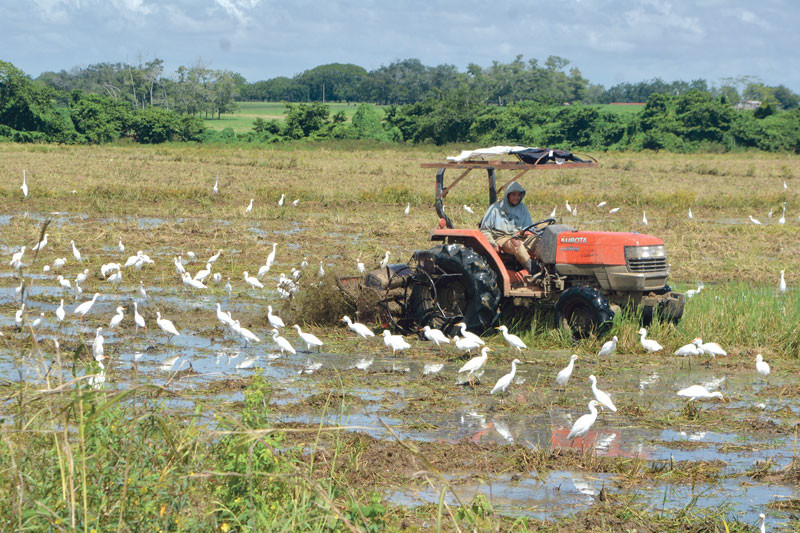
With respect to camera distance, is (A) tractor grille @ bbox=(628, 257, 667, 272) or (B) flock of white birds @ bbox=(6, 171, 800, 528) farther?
(A) tractor grille @ bbox=(628, 257, 667, 272)

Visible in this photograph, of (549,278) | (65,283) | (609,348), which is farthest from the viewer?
(65,283)

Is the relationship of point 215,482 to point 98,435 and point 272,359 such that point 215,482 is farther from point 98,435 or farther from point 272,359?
point 272,359

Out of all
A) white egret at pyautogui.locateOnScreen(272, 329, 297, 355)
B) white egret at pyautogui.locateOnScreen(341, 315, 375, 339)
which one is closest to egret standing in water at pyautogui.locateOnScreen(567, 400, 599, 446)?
white egret at pyautogui.locateOnScreen(272, 329, 297, 355)

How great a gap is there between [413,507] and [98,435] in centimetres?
186

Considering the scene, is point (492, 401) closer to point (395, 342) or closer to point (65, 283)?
point (395, 342)

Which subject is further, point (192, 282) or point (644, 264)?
point (192, 282)

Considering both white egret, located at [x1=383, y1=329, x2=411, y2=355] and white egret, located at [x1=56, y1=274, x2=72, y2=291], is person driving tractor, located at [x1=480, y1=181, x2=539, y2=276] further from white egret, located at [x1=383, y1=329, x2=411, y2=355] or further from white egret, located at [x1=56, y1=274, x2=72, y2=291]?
white egret, located at [x1=56, y1=274, x2=72, y2=291]

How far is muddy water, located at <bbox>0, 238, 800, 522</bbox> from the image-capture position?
5.90m

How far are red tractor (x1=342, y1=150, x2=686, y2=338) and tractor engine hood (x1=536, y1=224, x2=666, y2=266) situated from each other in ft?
0.04

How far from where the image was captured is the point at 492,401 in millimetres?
8234

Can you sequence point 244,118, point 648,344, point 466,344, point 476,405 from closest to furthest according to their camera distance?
point 476,405, point 466,344, point 648,344, point 244,118

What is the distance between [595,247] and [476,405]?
2878 mm

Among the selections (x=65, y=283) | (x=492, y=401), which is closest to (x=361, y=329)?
(x=492, y=401)

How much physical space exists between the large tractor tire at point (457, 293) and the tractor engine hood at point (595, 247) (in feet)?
2.45
